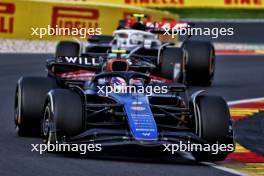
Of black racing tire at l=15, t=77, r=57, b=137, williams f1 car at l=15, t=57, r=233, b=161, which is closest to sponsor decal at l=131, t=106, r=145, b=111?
williams f1 car at l=15, t=57, r=233, b=161

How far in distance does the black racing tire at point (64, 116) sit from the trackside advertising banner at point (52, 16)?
1608cm

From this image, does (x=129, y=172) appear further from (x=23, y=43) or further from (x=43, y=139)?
(x=23, y=43)

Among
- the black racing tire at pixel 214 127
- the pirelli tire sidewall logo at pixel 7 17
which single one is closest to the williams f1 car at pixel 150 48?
the pirelli tire sidewall logo at pixel 7 17

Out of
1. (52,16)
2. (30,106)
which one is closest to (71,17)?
(52,16)

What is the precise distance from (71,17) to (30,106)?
51.9 ft

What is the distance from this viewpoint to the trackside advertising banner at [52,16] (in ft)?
94.4

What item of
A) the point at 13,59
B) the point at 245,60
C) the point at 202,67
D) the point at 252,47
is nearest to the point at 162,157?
the point at 202,67

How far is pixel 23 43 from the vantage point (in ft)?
95.9

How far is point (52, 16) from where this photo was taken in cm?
2950

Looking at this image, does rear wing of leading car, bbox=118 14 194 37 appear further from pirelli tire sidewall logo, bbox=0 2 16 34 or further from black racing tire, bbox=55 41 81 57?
pirelli tire sidewall logo, bbox=0 2 16 34

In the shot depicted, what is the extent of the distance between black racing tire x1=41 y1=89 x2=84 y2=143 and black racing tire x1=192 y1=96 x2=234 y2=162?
142cm

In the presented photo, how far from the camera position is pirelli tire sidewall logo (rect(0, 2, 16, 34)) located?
2859 centimetres

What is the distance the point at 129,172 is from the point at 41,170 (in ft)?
3.03

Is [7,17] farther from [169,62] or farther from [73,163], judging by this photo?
[73,163]
